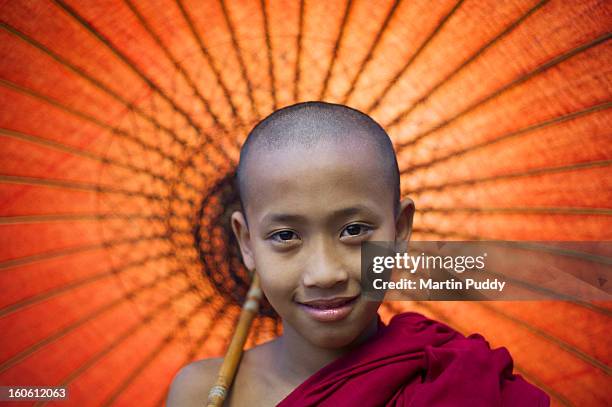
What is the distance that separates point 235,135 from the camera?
1.80 m

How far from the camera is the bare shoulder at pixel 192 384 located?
1780mm

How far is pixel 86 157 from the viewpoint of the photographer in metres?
1.77

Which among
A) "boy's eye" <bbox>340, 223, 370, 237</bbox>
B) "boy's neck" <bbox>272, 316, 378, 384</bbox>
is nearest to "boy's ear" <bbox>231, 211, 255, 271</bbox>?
"boy's neck" <bbox>272, 316, 378, 384</bbox>

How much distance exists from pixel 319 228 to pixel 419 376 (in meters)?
0.50

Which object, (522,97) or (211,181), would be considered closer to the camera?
(522,97)

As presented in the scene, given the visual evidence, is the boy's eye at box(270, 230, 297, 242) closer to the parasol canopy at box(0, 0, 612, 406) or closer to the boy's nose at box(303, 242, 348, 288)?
the boy's nose at box(303, 242, 348, 288)

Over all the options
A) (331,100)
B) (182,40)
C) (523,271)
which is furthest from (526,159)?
(182,40)

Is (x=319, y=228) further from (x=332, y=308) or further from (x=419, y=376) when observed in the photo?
(x=419, y=376)

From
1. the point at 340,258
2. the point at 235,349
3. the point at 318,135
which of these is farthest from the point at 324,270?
the point at 235,349

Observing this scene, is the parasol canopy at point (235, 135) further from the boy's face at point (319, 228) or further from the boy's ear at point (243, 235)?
the boy's face at point (319, 228)

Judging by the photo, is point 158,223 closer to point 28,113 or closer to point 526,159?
point 28,113

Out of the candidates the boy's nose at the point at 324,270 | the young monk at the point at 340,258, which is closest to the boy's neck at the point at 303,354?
the young monk at the point at 340,258

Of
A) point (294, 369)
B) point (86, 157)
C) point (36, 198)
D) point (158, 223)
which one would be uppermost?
point (86, 157)

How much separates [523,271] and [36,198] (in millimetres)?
1528
